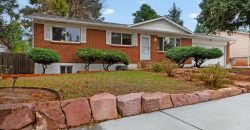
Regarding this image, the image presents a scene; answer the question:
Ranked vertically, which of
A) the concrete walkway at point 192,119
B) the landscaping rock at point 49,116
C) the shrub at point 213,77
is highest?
the shrub at point 213,77

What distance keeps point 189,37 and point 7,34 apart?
17494 millimetres

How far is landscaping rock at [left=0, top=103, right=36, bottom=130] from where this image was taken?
385 cm

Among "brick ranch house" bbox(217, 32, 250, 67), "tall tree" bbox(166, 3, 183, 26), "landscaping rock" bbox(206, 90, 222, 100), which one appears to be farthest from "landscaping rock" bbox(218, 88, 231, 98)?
"tall tree" bbox(166, 3, 183, 26)

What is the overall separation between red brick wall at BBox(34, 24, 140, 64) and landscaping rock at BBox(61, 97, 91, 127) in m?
11.1

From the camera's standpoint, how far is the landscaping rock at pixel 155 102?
523cm

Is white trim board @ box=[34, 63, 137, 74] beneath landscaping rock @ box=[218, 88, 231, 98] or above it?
above

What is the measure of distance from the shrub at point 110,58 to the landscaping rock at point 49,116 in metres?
10.9

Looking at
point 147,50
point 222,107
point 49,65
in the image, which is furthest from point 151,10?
point 222,107

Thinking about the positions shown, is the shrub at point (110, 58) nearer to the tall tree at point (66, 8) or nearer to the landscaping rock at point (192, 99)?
the landscaping rock at point (192, 99)

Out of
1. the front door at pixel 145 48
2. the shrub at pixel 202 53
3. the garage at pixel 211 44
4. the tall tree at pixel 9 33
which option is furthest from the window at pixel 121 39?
the tall tree at pixel 9 33

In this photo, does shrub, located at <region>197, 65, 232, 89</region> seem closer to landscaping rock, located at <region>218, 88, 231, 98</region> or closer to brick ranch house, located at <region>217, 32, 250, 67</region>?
landscaping rock, located at <region>218, 88, 231, 98</region>

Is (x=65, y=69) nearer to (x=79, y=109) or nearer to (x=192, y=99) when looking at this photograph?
(x=192, y=99)

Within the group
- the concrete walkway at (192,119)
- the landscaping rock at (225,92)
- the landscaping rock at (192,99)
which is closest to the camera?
the concrete walkway at (192,119)

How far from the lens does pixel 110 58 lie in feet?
50.3
